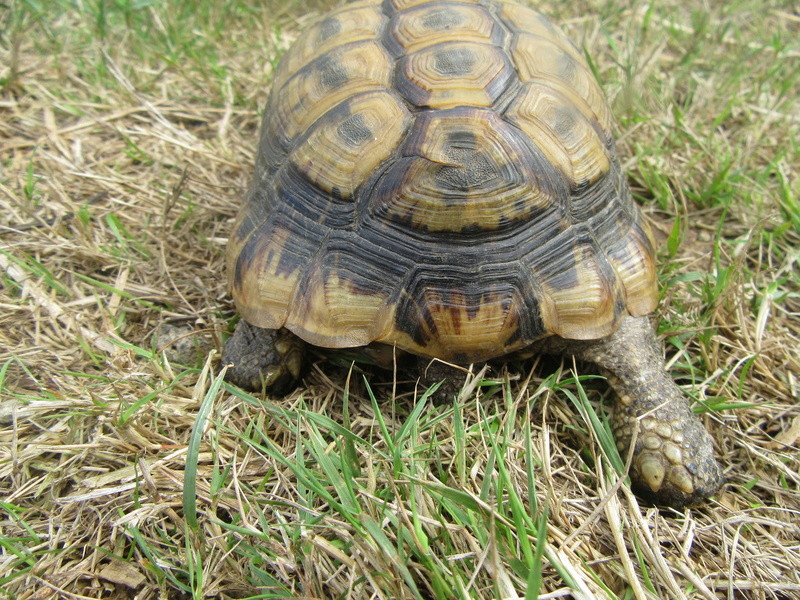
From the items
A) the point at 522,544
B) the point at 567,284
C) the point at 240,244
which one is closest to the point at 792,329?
the point at 567,284

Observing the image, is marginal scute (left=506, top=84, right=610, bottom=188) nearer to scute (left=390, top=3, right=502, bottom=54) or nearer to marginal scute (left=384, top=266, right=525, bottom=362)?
scute (left=390, top=3, right=502, bottom=54)

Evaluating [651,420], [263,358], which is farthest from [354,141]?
[651,420]

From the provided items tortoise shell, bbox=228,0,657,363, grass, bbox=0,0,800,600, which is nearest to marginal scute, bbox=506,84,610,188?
tortoise shell, bbox=228,0,657,363

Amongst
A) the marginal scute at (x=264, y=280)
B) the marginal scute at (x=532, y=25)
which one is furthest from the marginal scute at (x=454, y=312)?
the marginal scute at (x=532, y=25)

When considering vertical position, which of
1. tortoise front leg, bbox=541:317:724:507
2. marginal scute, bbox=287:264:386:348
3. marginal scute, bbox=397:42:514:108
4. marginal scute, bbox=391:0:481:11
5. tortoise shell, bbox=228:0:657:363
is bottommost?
tortoise front leg, bbox=541:317:724:507

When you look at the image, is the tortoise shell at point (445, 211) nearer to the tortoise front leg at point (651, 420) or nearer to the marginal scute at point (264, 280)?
the marginal scute at point (264, 280)
